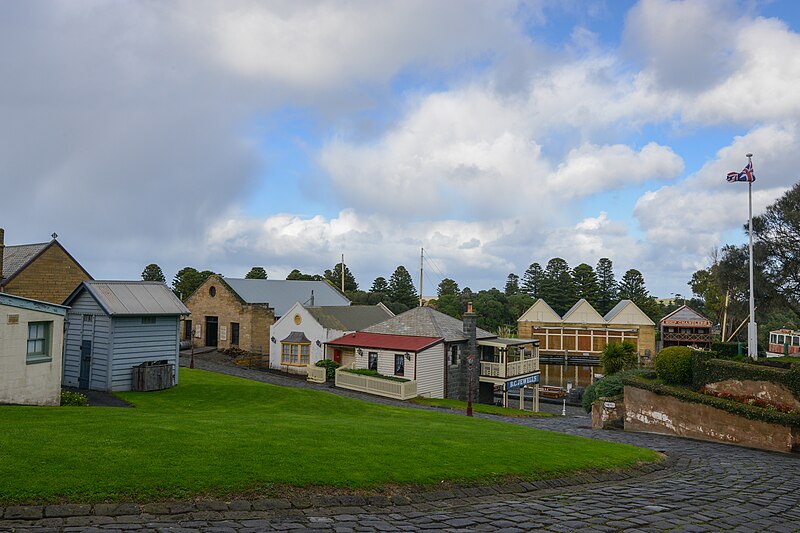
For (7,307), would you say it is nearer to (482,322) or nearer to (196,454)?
(196,454)

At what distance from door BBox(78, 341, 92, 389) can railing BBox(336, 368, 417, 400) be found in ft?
47.5

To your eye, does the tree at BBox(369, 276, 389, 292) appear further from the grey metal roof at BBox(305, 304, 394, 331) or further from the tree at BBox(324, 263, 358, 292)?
the grey metal roof at BBox(305, 304, 394, 331)


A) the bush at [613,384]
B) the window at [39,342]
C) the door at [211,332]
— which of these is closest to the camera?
the window at [39,342]

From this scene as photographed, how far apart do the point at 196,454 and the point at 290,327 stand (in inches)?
1275

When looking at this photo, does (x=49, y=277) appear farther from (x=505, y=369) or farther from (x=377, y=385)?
(x=505, y=369)

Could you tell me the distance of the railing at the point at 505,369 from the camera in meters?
34.1

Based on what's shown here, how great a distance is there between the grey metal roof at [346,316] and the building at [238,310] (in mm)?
3919

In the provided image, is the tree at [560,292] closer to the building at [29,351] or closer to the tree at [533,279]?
the tree at [533,279]

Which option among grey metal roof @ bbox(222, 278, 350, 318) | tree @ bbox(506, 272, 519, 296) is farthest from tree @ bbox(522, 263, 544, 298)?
grey metal roof @ bbox(222, 278, 350, 318)

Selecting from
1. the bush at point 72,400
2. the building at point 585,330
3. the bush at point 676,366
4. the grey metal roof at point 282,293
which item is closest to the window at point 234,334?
the grey metal roof at point 282,293

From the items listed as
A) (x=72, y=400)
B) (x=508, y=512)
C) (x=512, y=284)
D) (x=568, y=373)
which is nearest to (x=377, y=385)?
(x=72, y=400)

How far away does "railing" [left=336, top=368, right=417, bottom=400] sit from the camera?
30422 mm

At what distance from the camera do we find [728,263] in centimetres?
4084

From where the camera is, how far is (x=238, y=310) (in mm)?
47625
